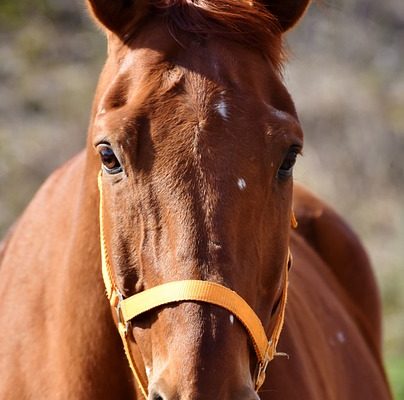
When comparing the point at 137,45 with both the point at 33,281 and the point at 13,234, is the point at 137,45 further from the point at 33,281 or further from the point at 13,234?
the point at 13,234

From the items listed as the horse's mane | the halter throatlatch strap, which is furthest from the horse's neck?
the horse's mane

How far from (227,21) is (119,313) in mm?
984

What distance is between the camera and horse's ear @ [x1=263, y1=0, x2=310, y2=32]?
3.20m

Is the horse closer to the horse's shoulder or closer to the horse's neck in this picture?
the horse's neck

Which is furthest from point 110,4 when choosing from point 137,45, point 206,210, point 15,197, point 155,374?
point 15,197

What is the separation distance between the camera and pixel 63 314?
3303 mm

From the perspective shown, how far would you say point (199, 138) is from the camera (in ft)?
8.79

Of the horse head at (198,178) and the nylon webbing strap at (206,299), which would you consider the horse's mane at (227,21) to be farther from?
the nylon webbing strap at (206,299)

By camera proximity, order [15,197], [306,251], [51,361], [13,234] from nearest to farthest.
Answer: [51,361]
[13,234]
[306,251]
[15,197]

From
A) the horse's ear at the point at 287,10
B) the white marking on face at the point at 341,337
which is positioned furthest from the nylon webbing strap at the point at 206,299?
the white marking on face at the point at 341,337

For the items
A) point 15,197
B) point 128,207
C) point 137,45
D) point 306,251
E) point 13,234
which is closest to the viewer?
point 128,207

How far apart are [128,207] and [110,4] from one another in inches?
29.4

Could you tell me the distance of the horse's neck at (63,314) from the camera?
3.21m

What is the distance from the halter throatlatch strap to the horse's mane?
1.90 feet
